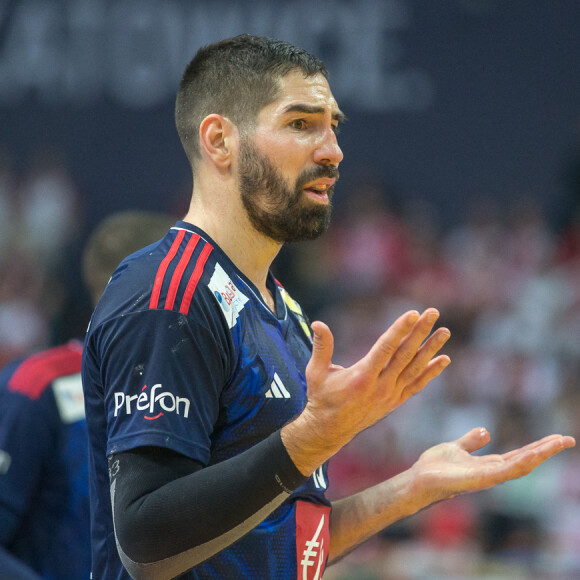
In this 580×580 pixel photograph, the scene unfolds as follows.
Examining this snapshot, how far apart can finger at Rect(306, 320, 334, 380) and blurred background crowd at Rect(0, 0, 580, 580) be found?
18.8ft

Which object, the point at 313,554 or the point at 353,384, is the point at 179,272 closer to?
the point at 353,384

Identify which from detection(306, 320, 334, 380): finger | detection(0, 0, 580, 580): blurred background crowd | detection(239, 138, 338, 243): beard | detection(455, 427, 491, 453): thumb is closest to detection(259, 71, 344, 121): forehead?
detection(239, 138, 338, 243): beard

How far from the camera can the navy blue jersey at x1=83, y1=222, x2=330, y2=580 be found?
75.7 inches

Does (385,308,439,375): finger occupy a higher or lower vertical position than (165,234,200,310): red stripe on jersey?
lower

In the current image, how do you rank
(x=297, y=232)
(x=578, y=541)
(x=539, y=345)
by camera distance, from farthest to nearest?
(x=539, y=345) < (x=578, y=541) < (x=297, y=232)

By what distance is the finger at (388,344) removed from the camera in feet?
5.86

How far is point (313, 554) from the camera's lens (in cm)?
228

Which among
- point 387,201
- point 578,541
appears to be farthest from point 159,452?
point 387,201

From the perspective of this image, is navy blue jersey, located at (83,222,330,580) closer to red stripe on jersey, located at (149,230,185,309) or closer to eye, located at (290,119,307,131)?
red stripe on jersey, located at (149,230,185,309)

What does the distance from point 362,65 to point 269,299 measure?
797 centimetres

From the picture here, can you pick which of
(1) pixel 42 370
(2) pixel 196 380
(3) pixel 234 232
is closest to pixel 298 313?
(3) pixel 234 232

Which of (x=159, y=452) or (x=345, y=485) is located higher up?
(x=159, y=452)

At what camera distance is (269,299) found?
247cm

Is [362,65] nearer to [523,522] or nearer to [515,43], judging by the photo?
[515,43]
